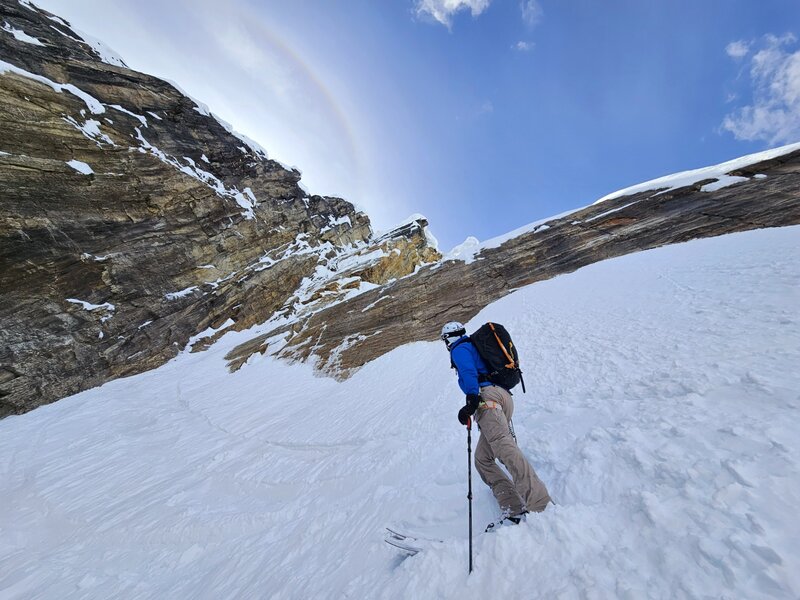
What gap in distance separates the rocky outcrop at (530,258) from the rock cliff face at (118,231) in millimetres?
7480

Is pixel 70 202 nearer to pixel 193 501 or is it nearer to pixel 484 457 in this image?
pixel 193 501

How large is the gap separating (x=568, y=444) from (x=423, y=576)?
285 centimetres

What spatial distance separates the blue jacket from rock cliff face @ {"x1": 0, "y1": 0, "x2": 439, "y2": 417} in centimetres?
2596

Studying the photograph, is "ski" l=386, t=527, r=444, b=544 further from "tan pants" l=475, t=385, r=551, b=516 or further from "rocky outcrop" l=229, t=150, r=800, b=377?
"rocky outcrop" l=229, t=150, r=800, b=377

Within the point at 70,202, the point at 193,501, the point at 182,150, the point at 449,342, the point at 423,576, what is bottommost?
the point at 193,501

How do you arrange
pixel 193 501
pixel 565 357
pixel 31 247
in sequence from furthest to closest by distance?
pixel 31 247 < pixel 565 357 < pixel 193 501

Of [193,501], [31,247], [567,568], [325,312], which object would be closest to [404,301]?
[325,312]

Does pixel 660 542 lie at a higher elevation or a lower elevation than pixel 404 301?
lower

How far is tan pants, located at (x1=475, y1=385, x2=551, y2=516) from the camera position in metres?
3.88

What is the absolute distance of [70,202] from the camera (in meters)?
24.2

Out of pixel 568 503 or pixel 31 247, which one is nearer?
pixel 568 503

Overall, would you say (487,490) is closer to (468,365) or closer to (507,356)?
(468,365)

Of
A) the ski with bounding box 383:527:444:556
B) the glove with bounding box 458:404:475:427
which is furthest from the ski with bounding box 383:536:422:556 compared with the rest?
the glove with bounding box 458:404:475:427

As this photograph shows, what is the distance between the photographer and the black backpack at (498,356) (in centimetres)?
477
